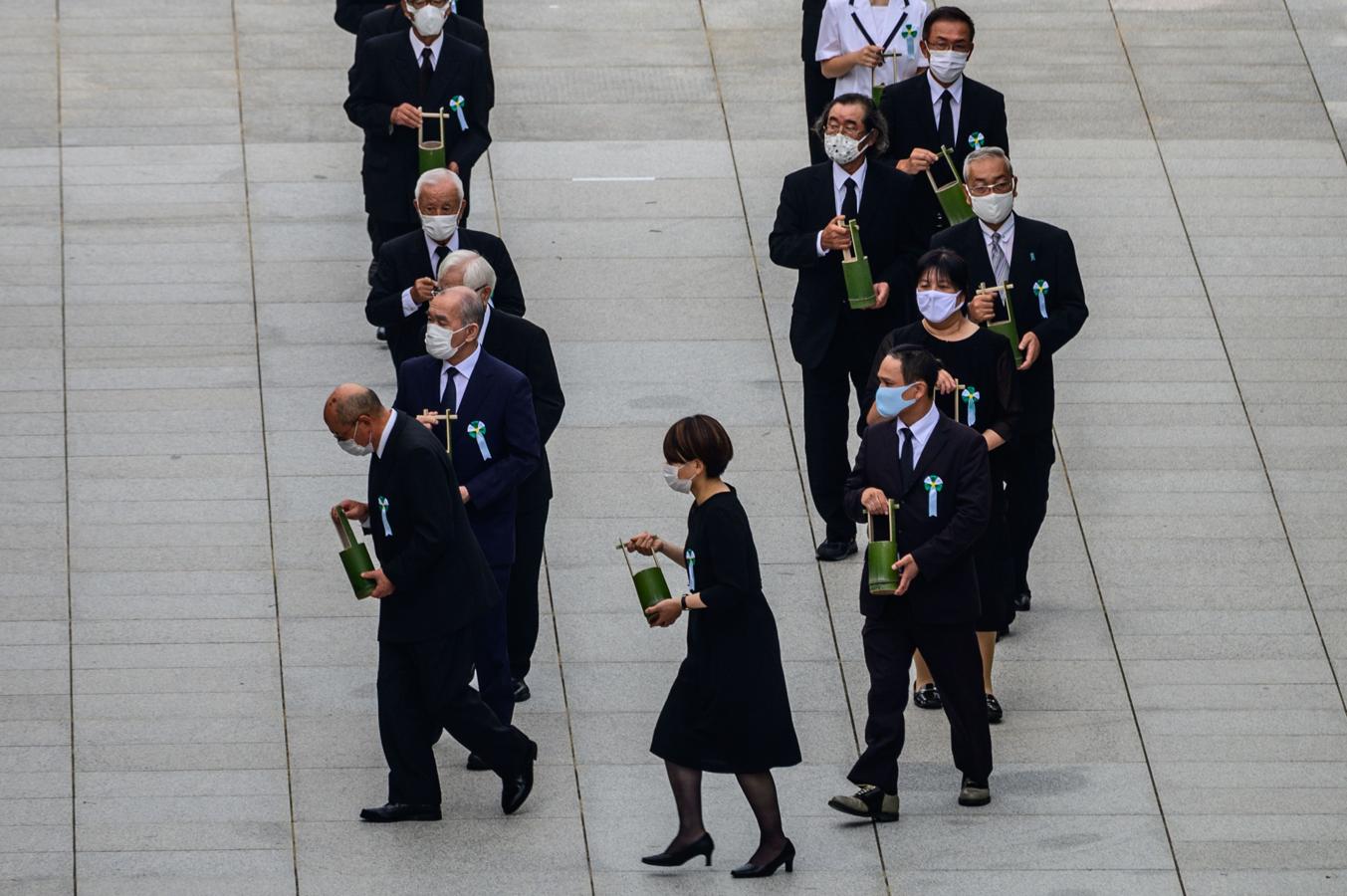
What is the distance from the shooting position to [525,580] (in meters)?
10.0

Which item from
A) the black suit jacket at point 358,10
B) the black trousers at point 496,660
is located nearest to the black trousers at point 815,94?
the black suit jacket at point 358,10

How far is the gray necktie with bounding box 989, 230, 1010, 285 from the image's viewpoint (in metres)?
10.4

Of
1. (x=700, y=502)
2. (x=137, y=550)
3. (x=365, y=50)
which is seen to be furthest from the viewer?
(x=365, y=50)

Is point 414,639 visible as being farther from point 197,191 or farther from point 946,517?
point 197,191

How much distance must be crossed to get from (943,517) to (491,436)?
1751 mm

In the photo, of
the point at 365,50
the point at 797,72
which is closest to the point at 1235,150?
the point at 797,72

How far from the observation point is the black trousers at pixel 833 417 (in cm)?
1106

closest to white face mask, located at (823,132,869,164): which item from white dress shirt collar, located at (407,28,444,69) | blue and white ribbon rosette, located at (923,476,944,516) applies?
blue and white ribbon rosette, located at (923,476,944,516)

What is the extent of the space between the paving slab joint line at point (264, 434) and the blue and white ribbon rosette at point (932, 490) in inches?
103

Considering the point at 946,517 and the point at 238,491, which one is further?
the point at 238,491

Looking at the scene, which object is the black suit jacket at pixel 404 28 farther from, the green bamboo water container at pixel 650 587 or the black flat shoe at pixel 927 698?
the green bamboo water container at pixel 650 587

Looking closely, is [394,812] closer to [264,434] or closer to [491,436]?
[491,436]

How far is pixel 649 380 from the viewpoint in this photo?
12.3 meters

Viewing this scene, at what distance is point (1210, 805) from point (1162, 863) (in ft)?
1.51
